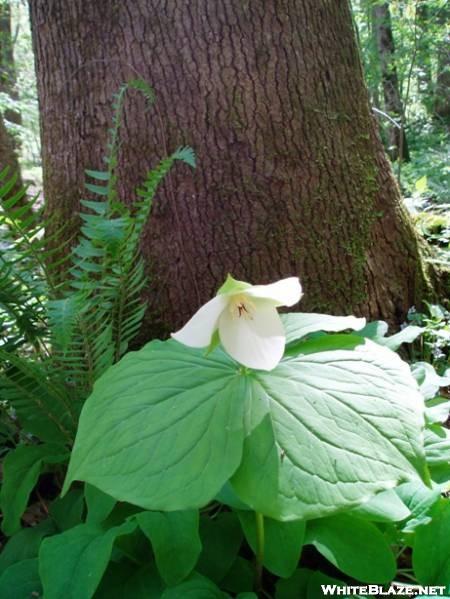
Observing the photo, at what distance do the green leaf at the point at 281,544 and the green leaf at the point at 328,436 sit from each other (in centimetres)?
32

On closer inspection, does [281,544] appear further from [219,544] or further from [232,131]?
[232,131]

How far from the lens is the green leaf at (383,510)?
1.06 meters

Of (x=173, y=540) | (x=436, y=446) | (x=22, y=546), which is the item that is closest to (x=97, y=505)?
(x=173, y=540)

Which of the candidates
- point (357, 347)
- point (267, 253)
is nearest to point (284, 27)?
point (267, 253)

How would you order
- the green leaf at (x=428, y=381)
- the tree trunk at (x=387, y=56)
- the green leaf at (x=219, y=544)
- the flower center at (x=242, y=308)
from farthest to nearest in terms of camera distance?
the tree trunk at (x=387, y=56), the green leaf at (x=428, y=381), the green leaf at (x=219, y=544), the flower center at (x=242, y=308)

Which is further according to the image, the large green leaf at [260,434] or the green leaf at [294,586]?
the green leaf at [294,586]

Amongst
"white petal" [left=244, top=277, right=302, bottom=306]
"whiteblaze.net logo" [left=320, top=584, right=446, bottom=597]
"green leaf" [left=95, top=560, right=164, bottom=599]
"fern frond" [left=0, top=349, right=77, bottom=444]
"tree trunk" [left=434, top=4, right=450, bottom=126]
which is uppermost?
"tree trunk" [left=434, top=4, right=450, bottom=126]

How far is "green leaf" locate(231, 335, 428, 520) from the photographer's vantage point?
2.62 feet

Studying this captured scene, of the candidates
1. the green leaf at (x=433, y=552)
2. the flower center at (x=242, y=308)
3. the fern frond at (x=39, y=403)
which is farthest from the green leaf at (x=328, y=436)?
the fern frond at (x=39, y=403)

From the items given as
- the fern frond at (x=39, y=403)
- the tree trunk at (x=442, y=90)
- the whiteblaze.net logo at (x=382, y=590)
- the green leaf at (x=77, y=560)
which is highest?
the tree trunk at (x=442, y=90)

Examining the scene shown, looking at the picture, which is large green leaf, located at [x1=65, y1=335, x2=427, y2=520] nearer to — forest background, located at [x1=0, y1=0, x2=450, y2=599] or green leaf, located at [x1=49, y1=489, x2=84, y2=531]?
forest background, located at [x1=0, y1=0, x2=450, y2=599]

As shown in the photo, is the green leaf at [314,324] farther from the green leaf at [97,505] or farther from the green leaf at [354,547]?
the green leaf at [97,505]

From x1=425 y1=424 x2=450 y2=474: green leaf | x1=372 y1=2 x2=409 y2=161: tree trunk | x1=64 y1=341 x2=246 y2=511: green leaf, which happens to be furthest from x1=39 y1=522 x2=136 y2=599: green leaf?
x1=372 y1=2 x2=409 y2=161: tree trunk

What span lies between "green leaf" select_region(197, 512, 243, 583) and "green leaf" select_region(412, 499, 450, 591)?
1.41 feet
